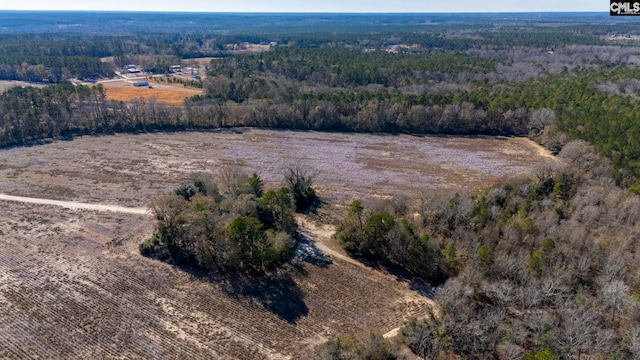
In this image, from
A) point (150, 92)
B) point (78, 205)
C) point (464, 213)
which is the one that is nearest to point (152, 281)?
point (78, 205)

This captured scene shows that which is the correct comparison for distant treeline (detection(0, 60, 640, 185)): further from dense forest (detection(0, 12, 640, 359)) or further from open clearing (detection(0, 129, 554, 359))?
open clearing (detection(0, 129, 554, 359))

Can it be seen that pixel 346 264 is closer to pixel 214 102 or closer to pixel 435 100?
pixel 435 100

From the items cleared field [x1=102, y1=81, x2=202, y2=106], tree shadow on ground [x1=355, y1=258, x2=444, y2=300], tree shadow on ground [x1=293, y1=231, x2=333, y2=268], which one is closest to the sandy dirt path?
tree shadow on ground [x1=293, y1=231, x2=333, y2=268]

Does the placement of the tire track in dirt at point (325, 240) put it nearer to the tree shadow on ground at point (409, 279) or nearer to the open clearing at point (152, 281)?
the open clearing at point (152, 281)

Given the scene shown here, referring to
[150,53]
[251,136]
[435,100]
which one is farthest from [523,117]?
[150,53]

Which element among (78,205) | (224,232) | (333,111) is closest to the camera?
(224,232)

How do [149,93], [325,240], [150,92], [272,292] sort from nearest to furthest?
[272,292]
[325,240]
[149,93]
[150,92]

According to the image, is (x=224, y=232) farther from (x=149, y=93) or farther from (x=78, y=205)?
(x=149, y=93)
